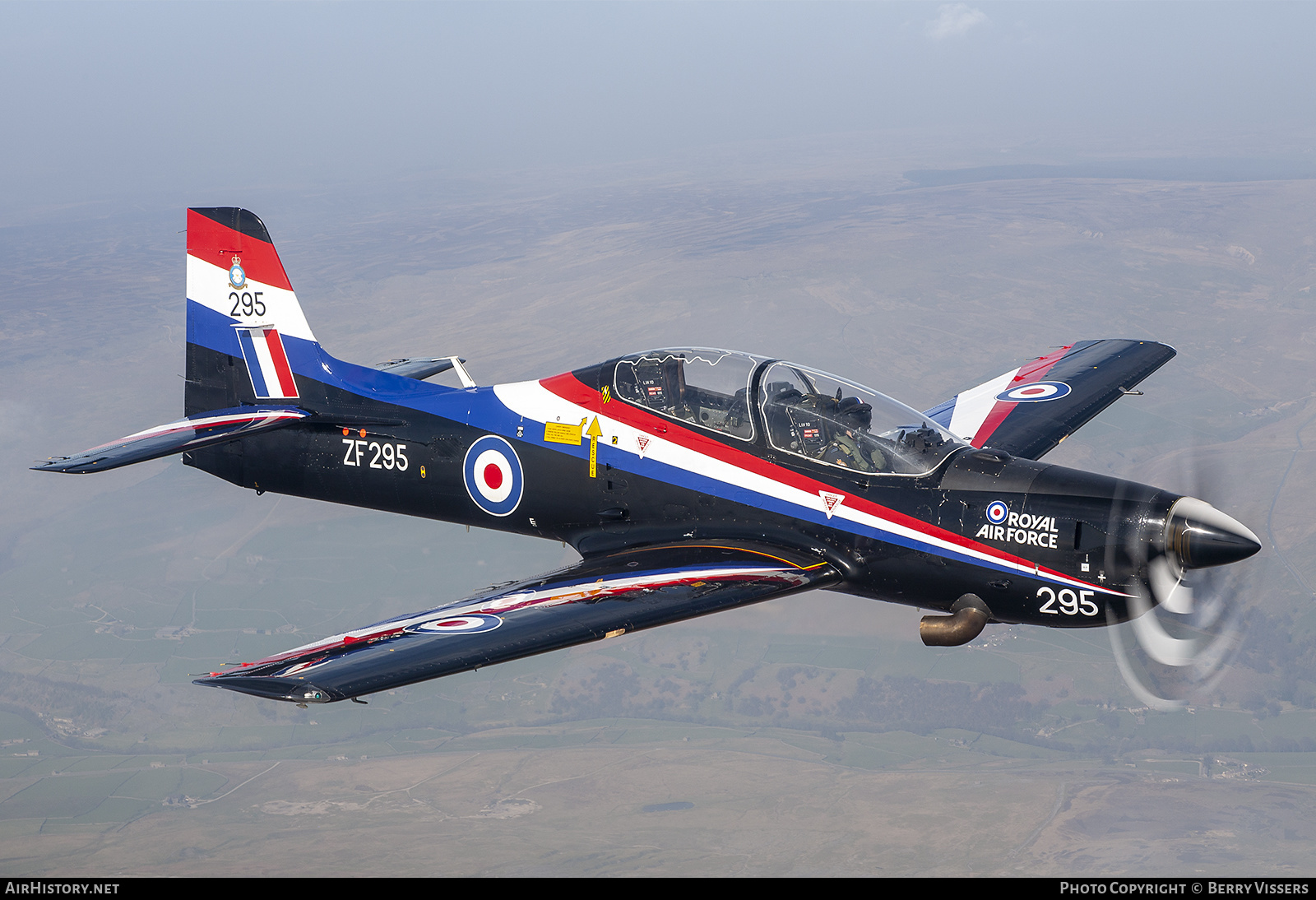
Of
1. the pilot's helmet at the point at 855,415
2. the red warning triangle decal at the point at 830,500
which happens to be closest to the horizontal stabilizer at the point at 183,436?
the red warning triangle decal at the point at 830,500

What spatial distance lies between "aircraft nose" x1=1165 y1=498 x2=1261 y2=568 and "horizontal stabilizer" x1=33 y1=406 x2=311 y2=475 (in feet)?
47.7

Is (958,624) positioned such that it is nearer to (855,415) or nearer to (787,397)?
(855,415)

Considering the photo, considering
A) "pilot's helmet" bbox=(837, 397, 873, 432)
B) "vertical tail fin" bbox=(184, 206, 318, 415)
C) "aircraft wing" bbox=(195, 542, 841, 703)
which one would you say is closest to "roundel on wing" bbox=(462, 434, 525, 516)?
"aircraft wing" bbox=(195, 542, 841, 703)

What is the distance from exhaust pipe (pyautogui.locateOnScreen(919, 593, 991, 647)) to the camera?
14211mm

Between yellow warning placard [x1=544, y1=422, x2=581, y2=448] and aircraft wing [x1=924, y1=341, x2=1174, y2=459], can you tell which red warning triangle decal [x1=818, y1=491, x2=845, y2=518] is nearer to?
yellow warning placard [x1=544, y1=422, x2=581, y2=448]

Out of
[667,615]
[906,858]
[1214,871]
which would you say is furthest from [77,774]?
[667,615]

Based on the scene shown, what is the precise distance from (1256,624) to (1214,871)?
Answer: 147 ft

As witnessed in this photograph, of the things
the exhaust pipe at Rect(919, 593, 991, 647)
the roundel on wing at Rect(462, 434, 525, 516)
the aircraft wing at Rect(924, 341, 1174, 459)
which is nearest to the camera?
the exhaust pipe at Rect(919, 593, 991, 647)

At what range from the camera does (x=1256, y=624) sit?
171375mm

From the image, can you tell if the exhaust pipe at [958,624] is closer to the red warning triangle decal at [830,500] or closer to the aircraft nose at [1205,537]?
the red warning triangle decal at [830,500]

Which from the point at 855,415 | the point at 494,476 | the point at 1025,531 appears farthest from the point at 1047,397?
the point at 494,476

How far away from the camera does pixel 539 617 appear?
1392 centimetres

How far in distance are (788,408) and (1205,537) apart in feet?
19.2

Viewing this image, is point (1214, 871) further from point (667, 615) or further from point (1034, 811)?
point (667, 615)
